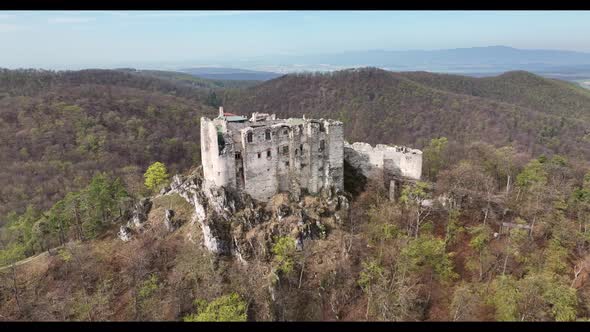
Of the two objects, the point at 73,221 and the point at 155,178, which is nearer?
the point at 73,221

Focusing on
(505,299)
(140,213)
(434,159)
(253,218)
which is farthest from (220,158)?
(434,159)

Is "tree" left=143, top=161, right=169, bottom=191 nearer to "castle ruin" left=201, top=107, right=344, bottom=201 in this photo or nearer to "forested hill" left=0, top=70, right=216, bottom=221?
"forested hill" left=0, top=70, right=216, bottom=221

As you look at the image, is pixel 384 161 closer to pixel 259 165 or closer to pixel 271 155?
pixel 271 155

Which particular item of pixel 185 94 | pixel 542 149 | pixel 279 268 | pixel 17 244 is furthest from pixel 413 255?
pixel 185 94

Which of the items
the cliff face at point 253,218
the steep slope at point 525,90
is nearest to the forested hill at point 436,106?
the steep slope at point 525,90

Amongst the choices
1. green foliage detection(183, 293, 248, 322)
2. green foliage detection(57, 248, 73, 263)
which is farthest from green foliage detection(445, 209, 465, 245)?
green foliage detection(57, 248, 73, 263)

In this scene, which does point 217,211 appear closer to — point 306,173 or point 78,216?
point 306,173
